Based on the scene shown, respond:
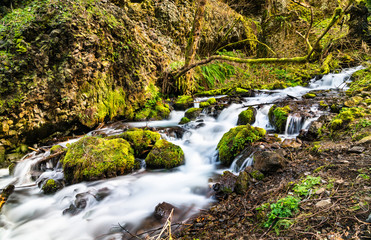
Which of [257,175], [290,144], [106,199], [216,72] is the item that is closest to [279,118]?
[290,144]

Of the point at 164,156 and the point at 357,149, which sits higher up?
the point at 357,149

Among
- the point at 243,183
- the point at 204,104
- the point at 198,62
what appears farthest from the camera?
the point at 204,104

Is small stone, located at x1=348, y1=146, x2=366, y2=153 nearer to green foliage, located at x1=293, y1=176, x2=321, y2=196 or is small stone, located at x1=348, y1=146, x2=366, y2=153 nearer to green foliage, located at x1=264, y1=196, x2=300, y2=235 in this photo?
green foliage, located at x1=293, y1=176, x2=321, y2=196

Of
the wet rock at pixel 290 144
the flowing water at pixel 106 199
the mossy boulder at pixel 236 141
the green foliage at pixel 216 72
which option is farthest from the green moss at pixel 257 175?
the green foliage at pixel 216 72

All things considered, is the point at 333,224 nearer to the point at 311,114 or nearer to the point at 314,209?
the point at 314,209

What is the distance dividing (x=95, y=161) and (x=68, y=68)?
3.44m

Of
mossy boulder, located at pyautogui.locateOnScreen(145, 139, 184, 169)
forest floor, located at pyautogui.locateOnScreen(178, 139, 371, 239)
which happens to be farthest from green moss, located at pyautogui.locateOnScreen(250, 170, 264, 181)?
mossy boulder, located at pyautogui.locateOnScreen(145, 139, 184, 169)

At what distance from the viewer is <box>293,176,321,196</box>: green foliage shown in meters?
2.20

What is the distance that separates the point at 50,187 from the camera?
12.8 feet

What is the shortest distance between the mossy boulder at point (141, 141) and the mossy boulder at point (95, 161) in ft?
1.29

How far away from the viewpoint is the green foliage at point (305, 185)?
220cm

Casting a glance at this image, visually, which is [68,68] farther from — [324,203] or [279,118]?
[324,203]

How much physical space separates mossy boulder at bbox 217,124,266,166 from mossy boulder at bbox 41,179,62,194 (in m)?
3.56

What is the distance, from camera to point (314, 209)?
72.0 inches
